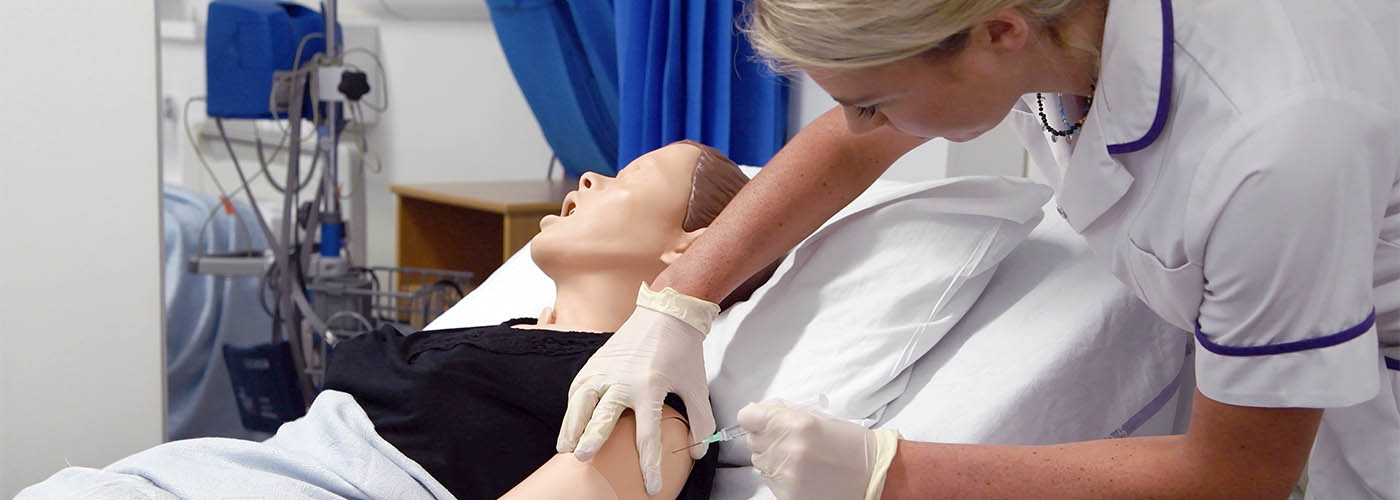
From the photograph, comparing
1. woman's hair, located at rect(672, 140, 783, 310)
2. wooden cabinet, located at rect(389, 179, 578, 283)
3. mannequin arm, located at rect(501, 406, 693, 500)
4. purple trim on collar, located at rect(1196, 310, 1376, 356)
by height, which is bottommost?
wooden cabinet, located at rect(389, 179, 578, 283)

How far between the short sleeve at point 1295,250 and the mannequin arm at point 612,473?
547mm

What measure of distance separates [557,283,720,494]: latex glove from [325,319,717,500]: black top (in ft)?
0.13

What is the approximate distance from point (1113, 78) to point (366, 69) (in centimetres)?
208

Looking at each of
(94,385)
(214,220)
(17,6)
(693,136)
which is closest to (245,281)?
(214,220)

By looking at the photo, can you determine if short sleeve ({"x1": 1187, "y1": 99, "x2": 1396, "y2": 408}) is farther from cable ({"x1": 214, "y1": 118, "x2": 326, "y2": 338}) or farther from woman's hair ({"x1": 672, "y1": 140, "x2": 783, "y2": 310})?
cable ({"x1": 214, "y1": 118, "x2": 326, "y2": 338})

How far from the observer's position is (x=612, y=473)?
3.78ft

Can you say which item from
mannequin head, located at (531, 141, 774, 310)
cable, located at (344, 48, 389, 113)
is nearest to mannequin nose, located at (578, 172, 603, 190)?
mannequin head, located at (531, 141, 774, 310)

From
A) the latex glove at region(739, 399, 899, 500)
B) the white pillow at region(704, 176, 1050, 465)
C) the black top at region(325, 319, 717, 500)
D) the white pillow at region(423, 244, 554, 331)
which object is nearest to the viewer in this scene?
the latex glove at region(739, 399, 899, 500)

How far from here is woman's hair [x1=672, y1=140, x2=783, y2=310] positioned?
4.92 feet

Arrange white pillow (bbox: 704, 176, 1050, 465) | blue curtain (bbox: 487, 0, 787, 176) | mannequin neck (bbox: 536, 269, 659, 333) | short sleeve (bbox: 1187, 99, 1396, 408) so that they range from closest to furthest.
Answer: short sleeve (bbox: 1187, 99, 1396, 408), white pillow (bbox: 704, 176, 1050, 465), mannequin neck (bbox: 536, 269, 659, 333), blue curtain (bbox: 487, 0, 787, 176)

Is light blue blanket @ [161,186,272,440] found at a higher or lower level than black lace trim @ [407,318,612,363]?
lower

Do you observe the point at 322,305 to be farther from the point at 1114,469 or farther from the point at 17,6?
the point at 1114,469

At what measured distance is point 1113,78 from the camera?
0.95m

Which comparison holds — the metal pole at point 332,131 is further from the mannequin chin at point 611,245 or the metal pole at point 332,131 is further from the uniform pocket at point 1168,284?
the uniform pocket at point 1168,284
